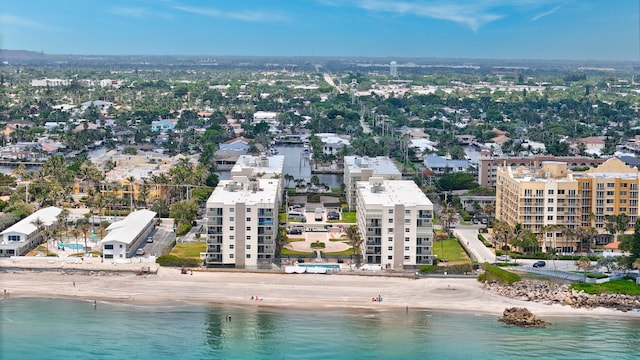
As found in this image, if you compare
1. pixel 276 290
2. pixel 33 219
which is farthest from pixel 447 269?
pixel 33 219

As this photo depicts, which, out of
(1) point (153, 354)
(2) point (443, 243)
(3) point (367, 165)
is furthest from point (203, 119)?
(1) point (153, 354)

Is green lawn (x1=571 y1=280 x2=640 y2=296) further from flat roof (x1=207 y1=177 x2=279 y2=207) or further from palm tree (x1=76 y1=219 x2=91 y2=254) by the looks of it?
palm tree (x1=76 y1=219 x2=91 y2=254)

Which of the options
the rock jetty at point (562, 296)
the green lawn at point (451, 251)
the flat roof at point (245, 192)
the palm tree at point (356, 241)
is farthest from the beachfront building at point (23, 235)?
the rock jetty at point (562, 296)

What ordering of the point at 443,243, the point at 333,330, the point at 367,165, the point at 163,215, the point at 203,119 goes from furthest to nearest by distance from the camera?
the point at 203,119 < the point at 367,165 < the point at 163,215 < the point at 443,243 < the point at 333,330

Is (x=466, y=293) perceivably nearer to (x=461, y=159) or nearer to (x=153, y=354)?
(x=153, y=354)

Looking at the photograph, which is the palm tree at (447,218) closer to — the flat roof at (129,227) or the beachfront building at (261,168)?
the beachfront building at (261,168)
